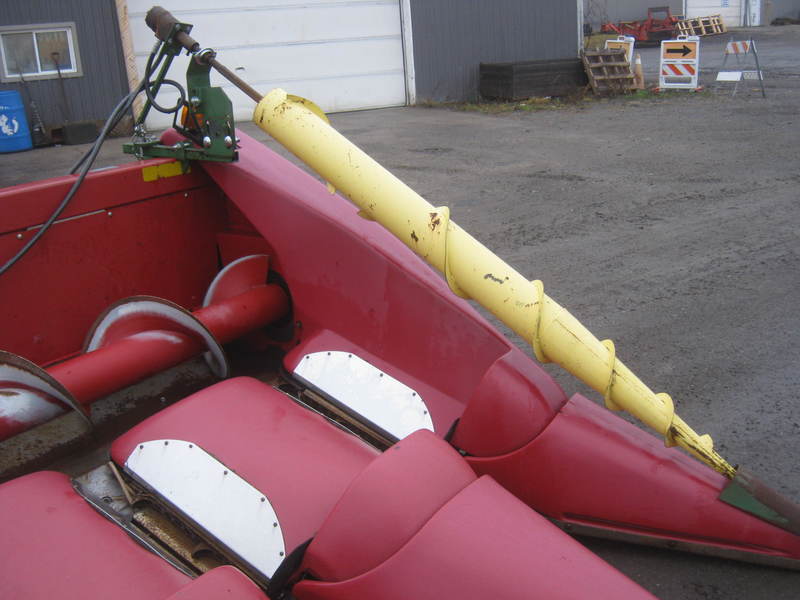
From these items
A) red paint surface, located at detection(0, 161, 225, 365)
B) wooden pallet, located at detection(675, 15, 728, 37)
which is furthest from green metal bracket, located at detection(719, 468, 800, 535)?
wooden pallet, located at detection(675, 15, 728, 37)

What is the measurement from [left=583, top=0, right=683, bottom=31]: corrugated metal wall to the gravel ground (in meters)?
18.8

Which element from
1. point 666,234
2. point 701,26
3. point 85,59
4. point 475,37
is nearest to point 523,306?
point 666,234

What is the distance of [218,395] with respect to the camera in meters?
2.35

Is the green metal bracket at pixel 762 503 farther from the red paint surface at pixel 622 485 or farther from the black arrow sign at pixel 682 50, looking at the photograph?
the black arrow sign at pixel 682 50

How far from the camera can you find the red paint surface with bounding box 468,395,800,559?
2127 millimetres

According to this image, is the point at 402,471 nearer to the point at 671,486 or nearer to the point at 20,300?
the point at 671,486

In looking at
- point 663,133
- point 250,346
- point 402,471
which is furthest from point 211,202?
point 663,133

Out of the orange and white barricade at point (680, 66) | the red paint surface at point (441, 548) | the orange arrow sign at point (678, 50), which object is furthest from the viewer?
the orange arrow sign at point (678, 50)

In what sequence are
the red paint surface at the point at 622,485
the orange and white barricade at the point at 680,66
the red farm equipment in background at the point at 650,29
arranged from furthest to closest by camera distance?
the red farm equipment in background at the point at 650,29, the orange and white barricade at the point at 680,66, the red paint surface at the point at 622,485

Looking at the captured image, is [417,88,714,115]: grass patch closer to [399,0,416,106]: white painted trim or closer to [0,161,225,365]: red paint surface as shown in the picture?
[399,0,416,106]: white painted trim

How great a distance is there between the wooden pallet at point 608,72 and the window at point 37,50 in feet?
29.6

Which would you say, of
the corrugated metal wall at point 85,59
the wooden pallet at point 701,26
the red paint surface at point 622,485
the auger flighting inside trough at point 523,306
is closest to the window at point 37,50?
the corrugated metal wall at point 85,59

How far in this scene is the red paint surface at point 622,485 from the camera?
83.7 inches

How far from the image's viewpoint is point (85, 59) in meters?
11.5
